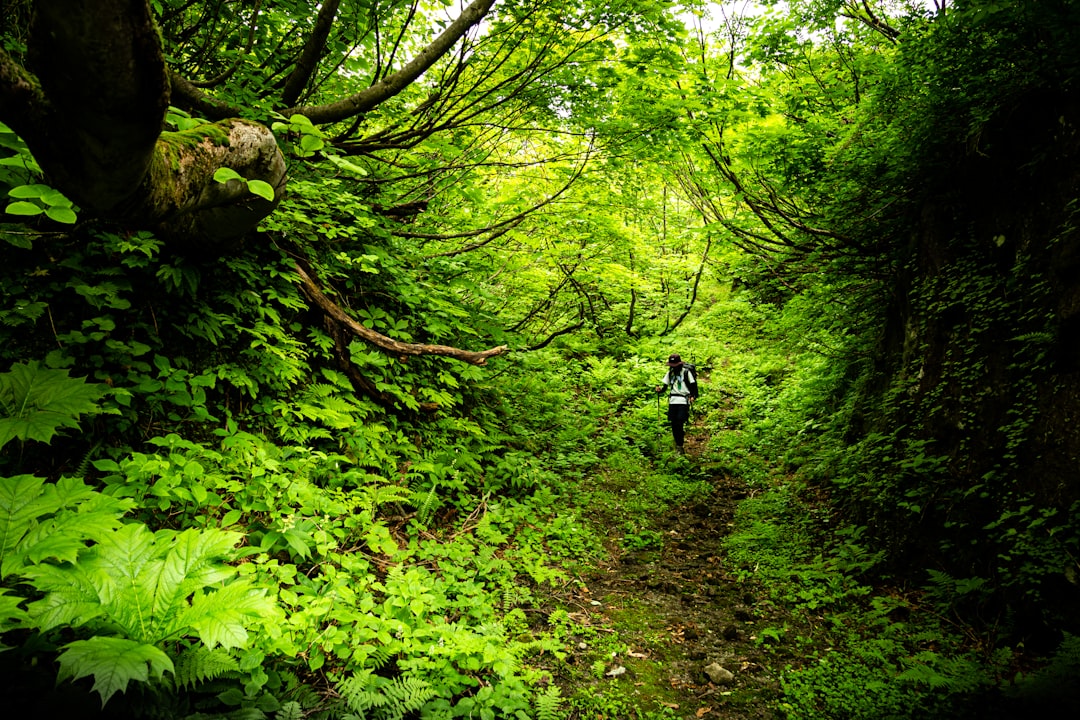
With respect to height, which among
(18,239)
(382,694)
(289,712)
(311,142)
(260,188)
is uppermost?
(311,142)

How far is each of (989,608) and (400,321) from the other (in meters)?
6.60

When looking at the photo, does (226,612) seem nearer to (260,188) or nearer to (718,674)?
(260,188)

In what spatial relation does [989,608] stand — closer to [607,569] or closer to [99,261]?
[607,569]

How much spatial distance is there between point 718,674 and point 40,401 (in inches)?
205

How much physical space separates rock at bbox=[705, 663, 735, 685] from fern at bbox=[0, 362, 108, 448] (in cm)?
485

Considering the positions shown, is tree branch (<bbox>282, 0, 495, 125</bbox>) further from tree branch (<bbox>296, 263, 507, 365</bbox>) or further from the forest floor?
the forest floor

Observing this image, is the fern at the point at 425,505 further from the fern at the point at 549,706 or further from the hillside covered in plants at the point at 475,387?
the fern at the point at 549,706

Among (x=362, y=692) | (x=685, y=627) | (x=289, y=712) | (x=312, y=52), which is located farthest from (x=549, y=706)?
(x=312, y=52)

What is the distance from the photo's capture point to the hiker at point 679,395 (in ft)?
31.5

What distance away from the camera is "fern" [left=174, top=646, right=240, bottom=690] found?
2.16 metres

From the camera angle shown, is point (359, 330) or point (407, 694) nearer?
point (407, 694)

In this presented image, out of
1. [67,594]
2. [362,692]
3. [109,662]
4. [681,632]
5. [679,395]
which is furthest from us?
[679,395]

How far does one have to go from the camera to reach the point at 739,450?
9750mm

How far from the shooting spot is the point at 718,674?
3.91 meters
